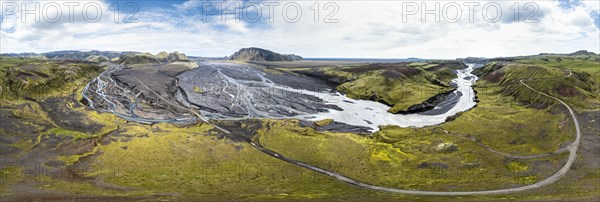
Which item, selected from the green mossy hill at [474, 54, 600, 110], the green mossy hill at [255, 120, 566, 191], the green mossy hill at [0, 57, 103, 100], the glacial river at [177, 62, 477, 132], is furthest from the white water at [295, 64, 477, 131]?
the green mossy hill at [0, 57, 103, 100]

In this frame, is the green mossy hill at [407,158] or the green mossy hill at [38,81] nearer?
the green mossy hill at [407,158]

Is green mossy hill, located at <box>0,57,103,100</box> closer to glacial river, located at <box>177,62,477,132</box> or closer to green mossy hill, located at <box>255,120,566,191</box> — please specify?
glacial river, located at <box>177,62,477,132</box>

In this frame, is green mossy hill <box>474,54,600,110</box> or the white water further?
green mossy hill <box>474,54,600,110</box>

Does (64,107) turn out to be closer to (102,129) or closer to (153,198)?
(102,129)

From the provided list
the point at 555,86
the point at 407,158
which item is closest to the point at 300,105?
the point at 407,158

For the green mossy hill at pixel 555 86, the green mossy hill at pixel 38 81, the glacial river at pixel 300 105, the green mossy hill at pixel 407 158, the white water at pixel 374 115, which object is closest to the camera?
the green mossy hill at pixel 407 158

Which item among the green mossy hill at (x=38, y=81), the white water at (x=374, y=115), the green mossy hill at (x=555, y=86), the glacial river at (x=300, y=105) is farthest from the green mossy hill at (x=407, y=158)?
the green mossy hill at (x=38, y=81)

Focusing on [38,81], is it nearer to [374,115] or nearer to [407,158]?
[374,115]

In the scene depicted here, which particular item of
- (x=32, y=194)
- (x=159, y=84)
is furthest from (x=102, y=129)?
(x=159, y=84)

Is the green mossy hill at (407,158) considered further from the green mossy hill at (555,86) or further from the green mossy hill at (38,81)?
the green mossy hill at (38,81)

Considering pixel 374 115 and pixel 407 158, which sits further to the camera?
pixel 374 115

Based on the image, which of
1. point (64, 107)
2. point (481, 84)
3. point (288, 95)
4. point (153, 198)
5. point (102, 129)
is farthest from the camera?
point (481, 84)
